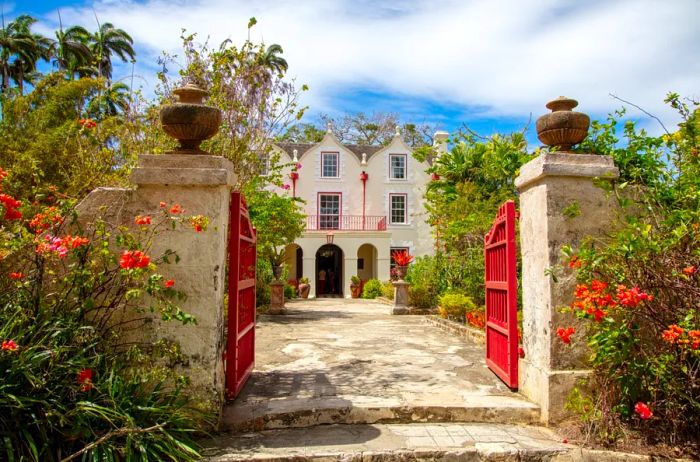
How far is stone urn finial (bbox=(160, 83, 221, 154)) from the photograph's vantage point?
4.12 m

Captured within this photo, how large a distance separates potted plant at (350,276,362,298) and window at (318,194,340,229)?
326 cm

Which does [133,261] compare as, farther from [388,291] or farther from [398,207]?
[398,207]

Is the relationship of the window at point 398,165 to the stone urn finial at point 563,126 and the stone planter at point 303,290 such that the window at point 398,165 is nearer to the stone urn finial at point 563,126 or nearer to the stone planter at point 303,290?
the stone planter at point 303,290

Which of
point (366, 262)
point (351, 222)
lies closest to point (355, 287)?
point (351, 222)

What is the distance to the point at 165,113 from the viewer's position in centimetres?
416

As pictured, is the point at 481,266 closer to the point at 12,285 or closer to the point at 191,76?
the point at 191,76

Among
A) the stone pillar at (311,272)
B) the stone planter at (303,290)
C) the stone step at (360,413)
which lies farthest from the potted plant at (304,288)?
the stone step at (360,413)

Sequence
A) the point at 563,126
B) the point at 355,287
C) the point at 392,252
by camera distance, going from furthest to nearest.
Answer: the point at 392,252 < the point at 355,287 < the point at 563,126

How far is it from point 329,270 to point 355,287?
451 cm

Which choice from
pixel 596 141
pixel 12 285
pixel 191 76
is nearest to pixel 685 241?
pixel 596 141

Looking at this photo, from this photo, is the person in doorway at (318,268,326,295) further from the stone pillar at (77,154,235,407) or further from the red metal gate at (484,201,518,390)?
the stone pillar at (77,154,235,407)

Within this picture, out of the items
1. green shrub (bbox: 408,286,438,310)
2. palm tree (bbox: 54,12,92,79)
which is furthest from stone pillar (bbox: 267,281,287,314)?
palm tree (bbox: 54,12,92,79)

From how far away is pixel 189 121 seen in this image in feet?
13.5

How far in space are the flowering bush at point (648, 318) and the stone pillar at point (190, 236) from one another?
2.77m
